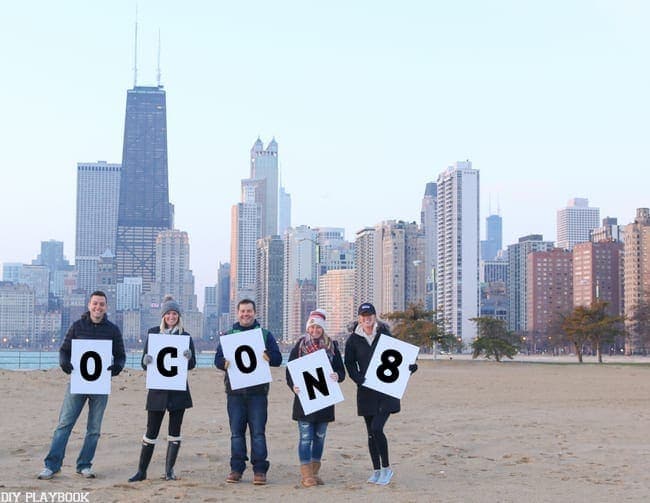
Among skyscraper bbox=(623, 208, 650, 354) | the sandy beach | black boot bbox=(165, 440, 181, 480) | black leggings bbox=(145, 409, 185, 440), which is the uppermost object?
skyscraper bbox=(623, 208, 650, 354)

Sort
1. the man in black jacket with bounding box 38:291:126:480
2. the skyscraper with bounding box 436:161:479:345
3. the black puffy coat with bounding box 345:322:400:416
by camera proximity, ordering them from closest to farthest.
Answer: the black puffy coat with bounding box 345:322:400:416 < the man in black jacket with bounding box 38:291:126:480 < the skyscraper with bounding box 436:161:479:345

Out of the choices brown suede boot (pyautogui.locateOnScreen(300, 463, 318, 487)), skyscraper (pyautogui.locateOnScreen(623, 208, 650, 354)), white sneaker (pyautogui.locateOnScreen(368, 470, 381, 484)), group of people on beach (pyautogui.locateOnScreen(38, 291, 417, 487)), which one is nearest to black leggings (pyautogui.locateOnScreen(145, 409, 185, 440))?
group of people on beach (pyautogui.locateOnScreen(38, 291, 417, 487))

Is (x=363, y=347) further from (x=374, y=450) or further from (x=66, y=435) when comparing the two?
(x=66, y=435)

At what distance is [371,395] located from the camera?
33.6ft

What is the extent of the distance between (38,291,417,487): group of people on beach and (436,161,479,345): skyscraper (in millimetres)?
169573

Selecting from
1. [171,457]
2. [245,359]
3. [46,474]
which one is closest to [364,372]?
[245,359]

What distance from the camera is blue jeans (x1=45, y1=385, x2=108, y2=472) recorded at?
10.3 meters

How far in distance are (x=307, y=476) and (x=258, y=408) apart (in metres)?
0.89

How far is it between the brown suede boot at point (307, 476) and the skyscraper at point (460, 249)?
170 meters

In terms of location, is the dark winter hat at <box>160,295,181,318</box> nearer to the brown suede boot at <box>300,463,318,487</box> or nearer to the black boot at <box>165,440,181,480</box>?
the black boot at <box>165,440,181,480</box>

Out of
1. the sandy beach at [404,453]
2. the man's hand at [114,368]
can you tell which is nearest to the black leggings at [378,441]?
the sandy beach at [404,453]

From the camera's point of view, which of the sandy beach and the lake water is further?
the lake water

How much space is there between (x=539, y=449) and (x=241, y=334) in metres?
5.16

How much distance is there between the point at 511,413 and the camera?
61.9 ft
